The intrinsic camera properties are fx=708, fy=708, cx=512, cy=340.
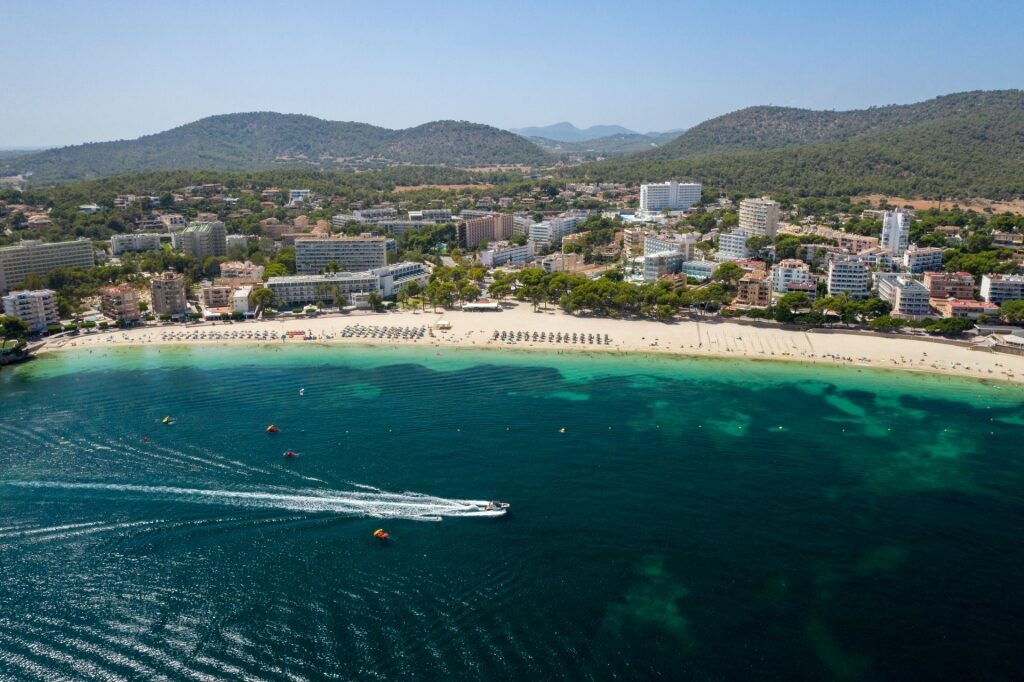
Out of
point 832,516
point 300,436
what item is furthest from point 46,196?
point 832,516

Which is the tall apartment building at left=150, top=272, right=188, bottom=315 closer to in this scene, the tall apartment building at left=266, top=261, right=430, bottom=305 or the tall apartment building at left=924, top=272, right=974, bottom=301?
the tall apartment building at left=266, top=261, right=430, bottom=305

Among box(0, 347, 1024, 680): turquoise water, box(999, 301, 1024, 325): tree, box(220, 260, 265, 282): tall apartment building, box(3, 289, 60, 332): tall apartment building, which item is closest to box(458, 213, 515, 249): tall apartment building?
box(220, 260, 265, 282): tall apartment building

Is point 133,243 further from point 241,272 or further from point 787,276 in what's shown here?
point 787,276

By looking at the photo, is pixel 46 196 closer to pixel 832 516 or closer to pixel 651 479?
pixel 651 479

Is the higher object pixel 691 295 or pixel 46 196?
pixel 46 196

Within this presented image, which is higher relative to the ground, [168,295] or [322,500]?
[168,295]

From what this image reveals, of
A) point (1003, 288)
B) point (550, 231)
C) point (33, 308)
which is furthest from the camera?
point (550, 231)

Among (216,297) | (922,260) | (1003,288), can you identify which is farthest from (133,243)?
(1003,288)
